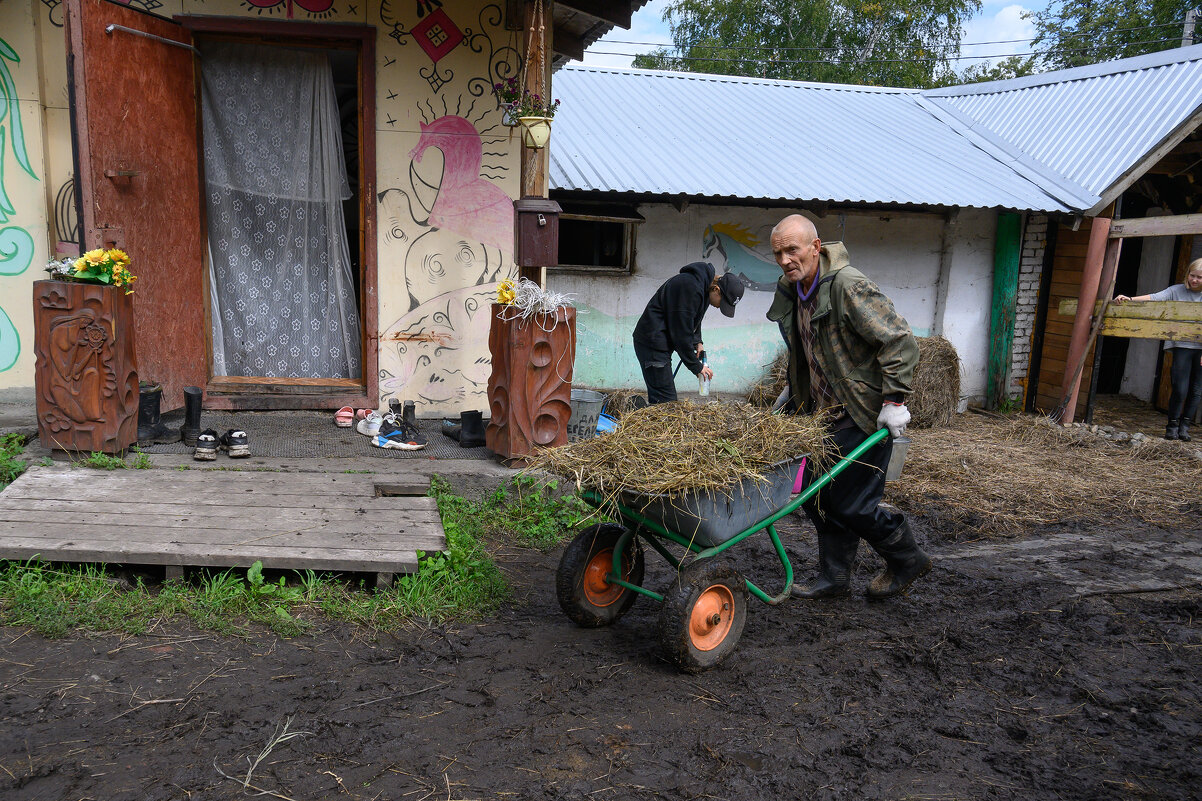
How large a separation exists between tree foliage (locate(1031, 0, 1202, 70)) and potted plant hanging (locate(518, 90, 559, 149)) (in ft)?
84.8

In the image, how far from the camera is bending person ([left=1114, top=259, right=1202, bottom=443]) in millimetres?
8750

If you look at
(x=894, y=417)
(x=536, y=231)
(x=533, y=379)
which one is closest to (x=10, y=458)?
(x=533, y=379)

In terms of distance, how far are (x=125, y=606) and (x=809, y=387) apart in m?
3.51

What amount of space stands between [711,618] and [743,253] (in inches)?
281

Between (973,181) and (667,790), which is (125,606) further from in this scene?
(973,181)

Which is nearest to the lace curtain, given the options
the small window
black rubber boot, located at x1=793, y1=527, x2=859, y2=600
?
the small window

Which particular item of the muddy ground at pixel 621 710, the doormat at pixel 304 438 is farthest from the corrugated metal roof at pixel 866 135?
the muddy ground at pixel 621 710

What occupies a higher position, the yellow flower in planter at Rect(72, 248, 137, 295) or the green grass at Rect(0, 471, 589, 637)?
the yellow flower in planter at Rect(72, 248, 137, 295)

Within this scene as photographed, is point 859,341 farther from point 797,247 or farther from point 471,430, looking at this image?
point 471,430

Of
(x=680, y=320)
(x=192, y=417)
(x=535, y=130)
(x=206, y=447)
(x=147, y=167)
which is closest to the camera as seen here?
(x=206, y=447)

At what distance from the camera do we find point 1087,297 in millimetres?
9617

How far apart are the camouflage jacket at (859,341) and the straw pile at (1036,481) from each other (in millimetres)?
2520

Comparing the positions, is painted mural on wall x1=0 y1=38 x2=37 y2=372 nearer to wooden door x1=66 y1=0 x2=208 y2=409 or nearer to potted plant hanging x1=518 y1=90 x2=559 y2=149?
wooden door x1=66 y1=0 x2=208 y2=409

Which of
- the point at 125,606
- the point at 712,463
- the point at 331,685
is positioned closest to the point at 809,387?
the point at 712,463
